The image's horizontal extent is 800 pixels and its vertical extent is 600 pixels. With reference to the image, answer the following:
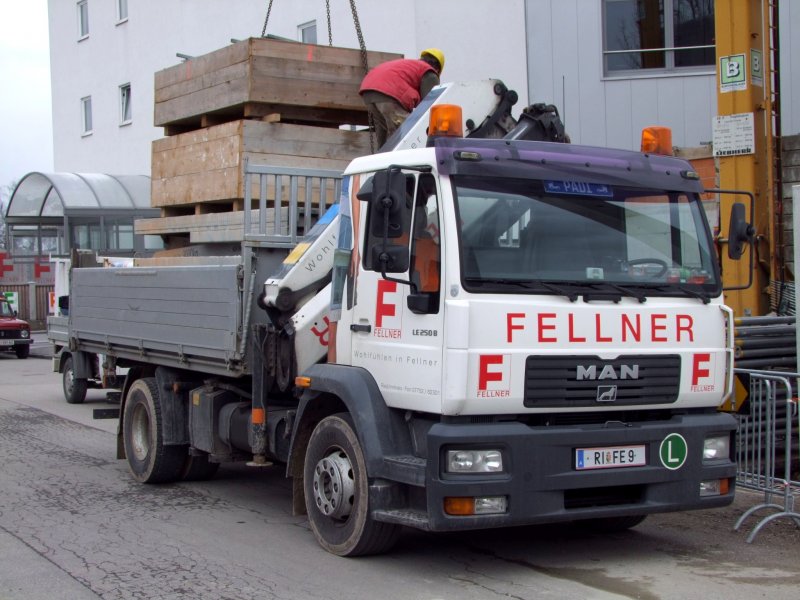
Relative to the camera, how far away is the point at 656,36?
1570 centimetres

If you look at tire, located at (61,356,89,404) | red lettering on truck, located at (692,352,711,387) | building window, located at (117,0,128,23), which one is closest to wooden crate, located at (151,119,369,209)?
red lettering on truck, located at (692,352,711,387)

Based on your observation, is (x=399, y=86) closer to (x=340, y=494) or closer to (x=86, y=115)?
(x=340, y=494)

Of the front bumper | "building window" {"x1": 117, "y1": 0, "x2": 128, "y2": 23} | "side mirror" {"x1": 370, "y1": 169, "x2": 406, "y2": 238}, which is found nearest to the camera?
the front bumper

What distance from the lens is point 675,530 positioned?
7328 millimetres

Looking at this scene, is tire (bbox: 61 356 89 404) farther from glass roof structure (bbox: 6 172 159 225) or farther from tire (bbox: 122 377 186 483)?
glass roof structure (bbox: 6 172 159 225)

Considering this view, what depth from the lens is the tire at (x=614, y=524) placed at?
7.20m

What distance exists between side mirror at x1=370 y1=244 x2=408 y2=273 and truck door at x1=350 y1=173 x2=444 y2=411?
0.04 ft

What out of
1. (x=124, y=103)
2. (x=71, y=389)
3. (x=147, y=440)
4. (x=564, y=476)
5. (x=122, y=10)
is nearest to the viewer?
(x=564, y=476)

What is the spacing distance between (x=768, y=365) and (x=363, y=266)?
4.25 metres

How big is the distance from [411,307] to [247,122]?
3.57 m

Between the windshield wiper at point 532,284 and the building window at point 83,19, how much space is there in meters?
30.1

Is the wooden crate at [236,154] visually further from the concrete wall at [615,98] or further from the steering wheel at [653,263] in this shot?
the concrete wall at [615,98]

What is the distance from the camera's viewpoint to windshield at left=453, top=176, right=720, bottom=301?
5832 millimetres

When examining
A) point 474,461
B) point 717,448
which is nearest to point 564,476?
point 474,461
